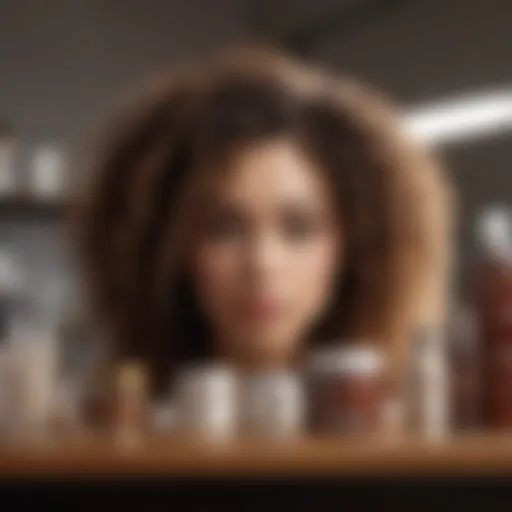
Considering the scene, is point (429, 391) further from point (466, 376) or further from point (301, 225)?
point (301, 225)

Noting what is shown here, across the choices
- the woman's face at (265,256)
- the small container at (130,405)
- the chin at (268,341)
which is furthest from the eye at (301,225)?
the small container at (130,405)

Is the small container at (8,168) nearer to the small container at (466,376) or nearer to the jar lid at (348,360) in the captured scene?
the jar lid at (348,360)

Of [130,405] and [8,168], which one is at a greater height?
[8,168]

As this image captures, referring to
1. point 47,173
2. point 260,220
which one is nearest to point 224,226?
point 260,220

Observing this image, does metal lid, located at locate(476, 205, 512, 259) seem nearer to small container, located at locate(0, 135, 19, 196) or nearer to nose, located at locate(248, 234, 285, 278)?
nose, located at locate(248, 234, 285, 278)

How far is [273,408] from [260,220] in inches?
8.1

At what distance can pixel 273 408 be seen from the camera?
1.17 m

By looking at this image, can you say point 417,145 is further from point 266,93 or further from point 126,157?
point 126,157

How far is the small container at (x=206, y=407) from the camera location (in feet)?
3.80

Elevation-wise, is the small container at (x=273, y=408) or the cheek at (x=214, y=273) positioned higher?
the cheek at (x=214, y=273)

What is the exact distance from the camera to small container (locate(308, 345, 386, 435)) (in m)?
1.16

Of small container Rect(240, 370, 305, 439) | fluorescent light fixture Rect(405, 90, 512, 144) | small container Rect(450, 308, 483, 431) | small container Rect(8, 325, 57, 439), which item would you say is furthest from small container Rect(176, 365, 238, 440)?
fluorescent light fixture Rect(405, 90, 512, 144)

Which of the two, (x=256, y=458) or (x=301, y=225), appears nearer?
(x=256, y=458)

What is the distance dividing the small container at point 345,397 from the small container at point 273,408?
0.01m
